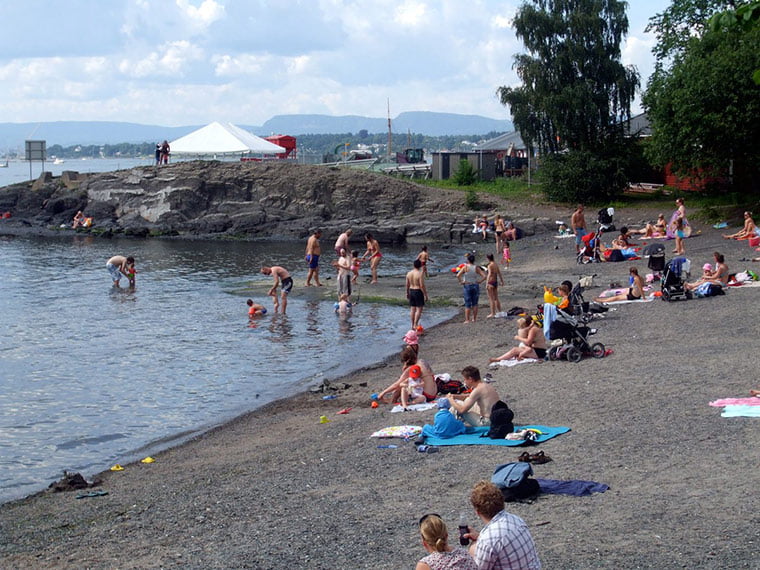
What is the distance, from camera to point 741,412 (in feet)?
34.6

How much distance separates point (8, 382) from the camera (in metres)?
17.4

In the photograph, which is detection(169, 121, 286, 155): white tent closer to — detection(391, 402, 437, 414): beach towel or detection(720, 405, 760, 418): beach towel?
detection(391, 402, 437, 414): beach towel

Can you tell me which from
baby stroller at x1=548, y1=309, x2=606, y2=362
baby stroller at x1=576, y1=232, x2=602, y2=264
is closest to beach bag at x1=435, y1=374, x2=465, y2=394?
baby stroller at x1=548, y1=309, x2=606, y2=362

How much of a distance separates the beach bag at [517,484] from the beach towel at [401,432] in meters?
2.96

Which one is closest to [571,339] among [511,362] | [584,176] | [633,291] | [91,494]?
[511,362]

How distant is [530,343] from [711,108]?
2024cm

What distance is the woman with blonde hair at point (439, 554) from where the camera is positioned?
19.0 feet

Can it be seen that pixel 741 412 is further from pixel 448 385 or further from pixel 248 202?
pixel 248 202

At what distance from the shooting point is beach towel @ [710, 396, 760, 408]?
10.9 metres

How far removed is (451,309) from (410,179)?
28034mm

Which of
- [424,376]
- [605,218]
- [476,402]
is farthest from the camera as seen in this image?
[605,218]

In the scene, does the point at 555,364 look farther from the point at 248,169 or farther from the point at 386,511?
the point at 248,169

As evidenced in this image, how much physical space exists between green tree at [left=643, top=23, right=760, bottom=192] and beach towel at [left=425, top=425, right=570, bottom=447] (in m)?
23.9

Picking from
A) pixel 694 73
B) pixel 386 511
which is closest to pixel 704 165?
pixel 694 73
